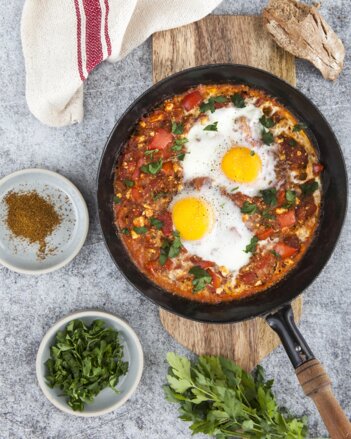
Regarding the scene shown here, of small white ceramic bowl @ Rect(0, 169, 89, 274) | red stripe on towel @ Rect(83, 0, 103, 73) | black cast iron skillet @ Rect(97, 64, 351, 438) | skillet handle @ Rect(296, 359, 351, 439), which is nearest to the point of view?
skillet handle @ Rect(296, 359, 351, 439)

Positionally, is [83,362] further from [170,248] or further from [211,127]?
[211,127]

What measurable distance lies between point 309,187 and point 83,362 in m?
2.06

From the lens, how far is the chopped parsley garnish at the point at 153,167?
13.8ft

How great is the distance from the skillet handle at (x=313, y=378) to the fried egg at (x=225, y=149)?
3.10 ft

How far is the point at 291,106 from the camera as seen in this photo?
4340 mm

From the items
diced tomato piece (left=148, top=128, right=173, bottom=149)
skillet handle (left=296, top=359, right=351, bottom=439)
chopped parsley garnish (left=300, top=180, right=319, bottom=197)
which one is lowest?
skillet handle (left=296, top=359, right=351, bottom=439)

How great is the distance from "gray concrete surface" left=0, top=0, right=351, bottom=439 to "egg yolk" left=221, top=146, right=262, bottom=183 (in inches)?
30.0

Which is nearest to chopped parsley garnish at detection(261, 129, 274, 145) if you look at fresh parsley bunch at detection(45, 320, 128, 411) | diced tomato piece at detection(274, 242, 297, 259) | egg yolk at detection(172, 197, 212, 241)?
egg yolk at detection(172, 197, 212, 241)

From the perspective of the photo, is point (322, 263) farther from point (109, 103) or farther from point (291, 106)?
point (109, 103)

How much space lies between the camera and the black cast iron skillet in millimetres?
4070

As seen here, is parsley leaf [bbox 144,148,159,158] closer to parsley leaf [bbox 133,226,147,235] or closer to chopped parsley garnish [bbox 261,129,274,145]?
parsley leaf [bbox 133,226,147,235]

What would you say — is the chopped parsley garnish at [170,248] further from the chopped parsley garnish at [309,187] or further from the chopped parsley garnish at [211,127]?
the chopped parsley garnish at [309,187]

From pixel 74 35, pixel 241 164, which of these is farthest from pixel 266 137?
pixel 74 35

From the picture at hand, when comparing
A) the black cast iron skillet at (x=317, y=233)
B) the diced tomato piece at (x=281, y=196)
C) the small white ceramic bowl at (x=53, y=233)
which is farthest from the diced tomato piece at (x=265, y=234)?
the small white ceramic bowl at (x=53, y=233)
